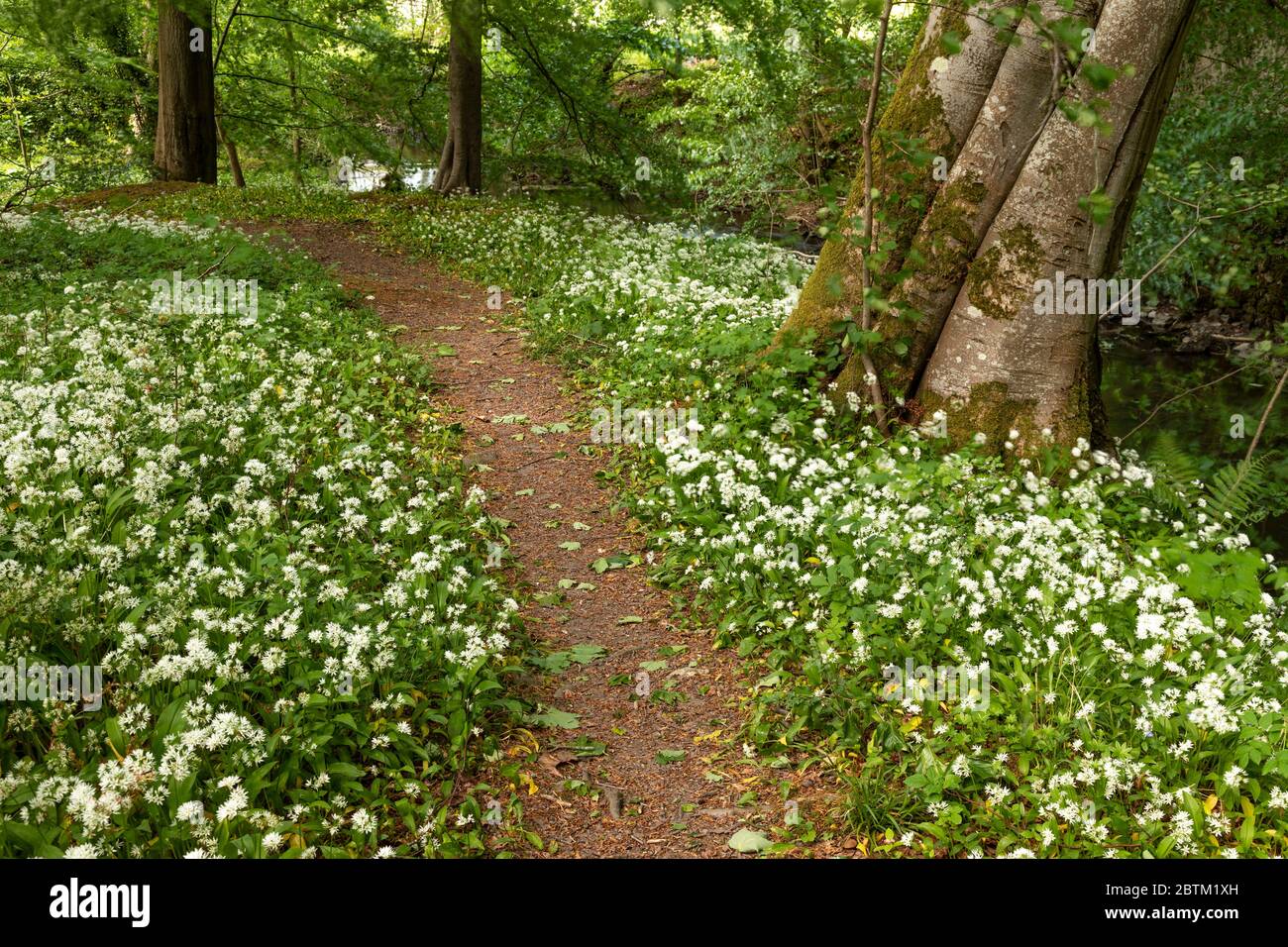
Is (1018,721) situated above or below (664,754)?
above

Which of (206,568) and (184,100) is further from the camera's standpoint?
(184,100)

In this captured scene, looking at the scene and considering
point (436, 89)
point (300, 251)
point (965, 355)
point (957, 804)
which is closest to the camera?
point (957, 804)

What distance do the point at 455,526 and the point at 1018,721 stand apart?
10.5 ft

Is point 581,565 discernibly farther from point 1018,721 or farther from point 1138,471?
point 1138,471

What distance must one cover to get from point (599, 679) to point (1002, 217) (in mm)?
4282

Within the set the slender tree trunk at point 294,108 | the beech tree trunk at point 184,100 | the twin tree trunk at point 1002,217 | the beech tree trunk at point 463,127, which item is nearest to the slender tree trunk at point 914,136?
the twin tree trunk at point 1002,217

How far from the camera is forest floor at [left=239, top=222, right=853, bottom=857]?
3.63 meters

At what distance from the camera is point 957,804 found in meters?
3.36

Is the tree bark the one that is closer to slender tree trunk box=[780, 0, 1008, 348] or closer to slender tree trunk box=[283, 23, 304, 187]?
slender tree trunk box=[780, 0, 1008, 348]

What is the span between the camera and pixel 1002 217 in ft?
20.2

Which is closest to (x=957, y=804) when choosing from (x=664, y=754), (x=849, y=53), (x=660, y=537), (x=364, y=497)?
(x=664, y=754)

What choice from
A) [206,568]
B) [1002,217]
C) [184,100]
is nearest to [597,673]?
[206,568]

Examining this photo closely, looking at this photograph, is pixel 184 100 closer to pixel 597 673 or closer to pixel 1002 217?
pixel 1002 217

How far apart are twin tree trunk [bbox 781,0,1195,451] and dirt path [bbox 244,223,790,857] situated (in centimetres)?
233
